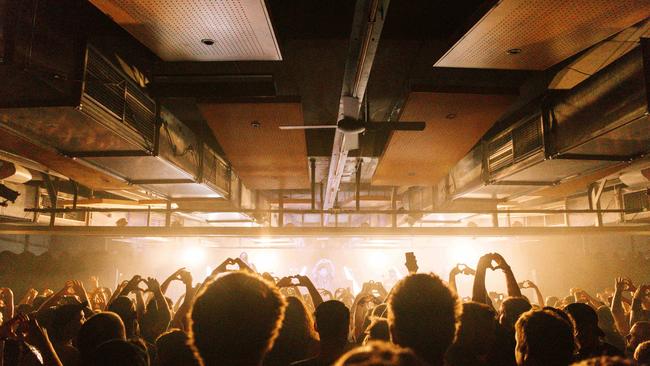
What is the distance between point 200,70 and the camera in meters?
4.68

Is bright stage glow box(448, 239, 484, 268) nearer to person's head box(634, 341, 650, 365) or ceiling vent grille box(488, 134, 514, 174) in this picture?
ceiling vent grille box(488, 134, 514, 174)

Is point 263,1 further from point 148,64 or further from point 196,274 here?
point 196,274

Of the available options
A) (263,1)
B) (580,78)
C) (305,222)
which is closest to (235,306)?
(263,1)

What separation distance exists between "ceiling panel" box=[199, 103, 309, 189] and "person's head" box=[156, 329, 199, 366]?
7.85 ft

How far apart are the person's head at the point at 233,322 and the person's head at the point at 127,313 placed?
267 cm

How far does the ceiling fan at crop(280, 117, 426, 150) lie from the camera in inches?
152

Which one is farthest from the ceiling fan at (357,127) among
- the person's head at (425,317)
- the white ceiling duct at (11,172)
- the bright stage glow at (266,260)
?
the bright stage glow at (266,260)

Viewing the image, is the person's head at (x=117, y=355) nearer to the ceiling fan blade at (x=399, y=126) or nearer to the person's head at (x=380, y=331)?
the person's head at (x=380, y=331)

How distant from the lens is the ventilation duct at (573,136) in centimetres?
328

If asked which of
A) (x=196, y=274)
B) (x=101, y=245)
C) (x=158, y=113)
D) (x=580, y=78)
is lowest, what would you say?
(x=196, y=274)

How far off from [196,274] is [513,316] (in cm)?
1596

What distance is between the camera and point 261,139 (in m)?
5.17

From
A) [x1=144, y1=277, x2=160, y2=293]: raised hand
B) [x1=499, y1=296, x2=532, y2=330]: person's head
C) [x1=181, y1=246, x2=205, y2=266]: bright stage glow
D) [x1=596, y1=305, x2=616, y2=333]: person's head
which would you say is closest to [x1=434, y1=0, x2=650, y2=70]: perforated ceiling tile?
[x1=499, y1=296, x2=532, y2=330]: person's head

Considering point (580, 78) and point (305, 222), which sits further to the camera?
point (305, 222)
